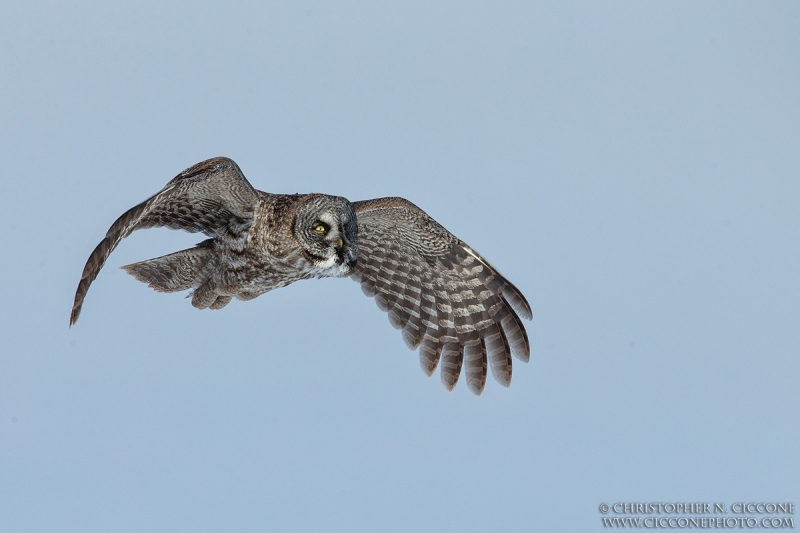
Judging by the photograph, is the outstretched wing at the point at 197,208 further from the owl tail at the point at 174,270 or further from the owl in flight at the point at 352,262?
the owl tail at the point at 174,270

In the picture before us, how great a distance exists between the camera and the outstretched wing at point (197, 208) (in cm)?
914

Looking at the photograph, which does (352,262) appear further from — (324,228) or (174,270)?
(174,270)

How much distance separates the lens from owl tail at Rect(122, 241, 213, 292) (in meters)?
Answer: 12.1

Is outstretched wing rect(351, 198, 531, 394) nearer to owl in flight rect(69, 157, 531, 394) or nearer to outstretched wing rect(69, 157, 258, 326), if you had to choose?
owl in flight rect(69, 157, 531, 394)

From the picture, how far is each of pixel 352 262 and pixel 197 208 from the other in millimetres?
2006

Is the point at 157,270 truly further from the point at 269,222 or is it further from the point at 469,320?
the point at 469,320

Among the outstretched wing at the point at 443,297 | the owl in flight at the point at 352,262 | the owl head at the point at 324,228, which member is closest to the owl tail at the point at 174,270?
the owl in flight at the point at 352,262

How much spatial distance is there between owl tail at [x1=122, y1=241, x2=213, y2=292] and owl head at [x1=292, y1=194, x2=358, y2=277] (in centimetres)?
176

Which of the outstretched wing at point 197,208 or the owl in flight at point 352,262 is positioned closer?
the outstretched wing at point 197,208

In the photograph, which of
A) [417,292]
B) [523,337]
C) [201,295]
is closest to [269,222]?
[201,295]

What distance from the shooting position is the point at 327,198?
10.9 m

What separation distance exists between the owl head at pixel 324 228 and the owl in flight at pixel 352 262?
0.01 m

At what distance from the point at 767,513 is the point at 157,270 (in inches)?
313

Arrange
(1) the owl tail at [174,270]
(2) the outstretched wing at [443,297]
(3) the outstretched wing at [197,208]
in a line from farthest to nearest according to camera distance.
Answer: (2) the outstretched wing at [443,297]
(1) the owl tail at [174,270]
(3) the outstretched wing at [197,208]
